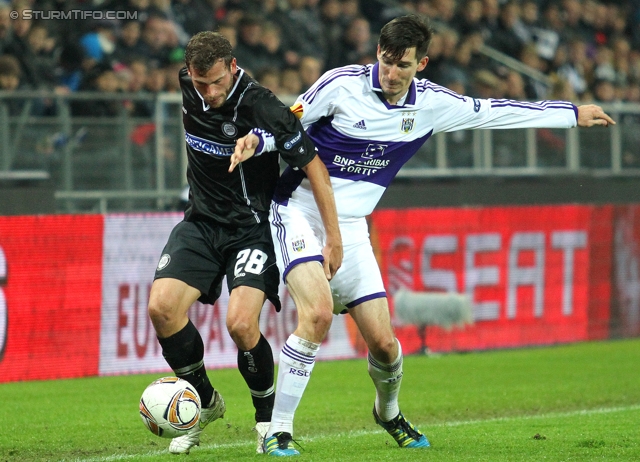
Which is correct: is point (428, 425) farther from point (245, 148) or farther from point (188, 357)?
point (245, 148)

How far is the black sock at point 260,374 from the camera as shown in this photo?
6199mm

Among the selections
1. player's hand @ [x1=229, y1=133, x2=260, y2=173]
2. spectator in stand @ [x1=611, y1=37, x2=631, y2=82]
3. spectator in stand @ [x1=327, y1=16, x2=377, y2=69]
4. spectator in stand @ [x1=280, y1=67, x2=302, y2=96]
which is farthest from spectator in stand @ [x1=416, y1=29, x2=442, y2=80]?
player's hand @ [x1=229, y1=133, x2=260, y2=173]

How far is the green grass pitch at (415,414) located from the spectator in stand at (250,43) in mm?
4043

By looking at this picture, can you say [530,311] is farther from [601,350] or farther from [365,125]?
[365,125]

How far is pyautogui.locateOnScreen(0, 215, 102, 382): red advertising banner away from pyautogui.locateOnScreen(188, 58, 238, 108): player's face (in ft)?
14.0

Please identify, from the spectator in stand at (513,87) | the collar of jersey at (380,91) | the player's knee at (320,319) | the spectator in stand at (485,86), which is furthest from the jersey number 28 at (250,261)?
the spectator in stand at (513,87)

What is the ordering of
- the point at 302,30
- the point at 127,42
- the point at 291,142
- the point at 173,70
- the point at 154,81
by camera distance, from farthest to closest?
the point at 302,30, the point at 173,70, the point at 127,42, the point at 154,81, the point at 291,142

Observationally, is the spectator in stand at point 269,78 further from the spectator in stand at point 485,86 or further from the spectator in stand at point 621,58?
the spectator in stand at point 621,58

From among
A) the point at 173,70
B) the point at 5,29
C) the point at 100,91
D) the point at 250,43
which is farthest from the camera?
the point at 250,43

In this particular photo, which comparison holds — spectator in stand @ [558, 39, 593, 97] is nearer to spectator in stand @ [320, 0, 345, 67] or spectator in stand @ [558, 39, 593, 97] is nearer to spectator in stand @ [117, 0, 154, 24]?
spectator in stand @ [320, 0, 345, 67]

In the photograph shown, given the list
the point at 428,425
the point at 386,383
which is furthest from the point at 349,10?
the point at 386,383

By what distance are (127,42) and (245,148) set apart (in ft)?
24.0

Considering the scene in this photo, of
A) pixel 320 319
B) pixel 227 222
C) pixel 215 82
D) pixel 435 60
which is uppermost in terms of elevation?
pixel 215 82

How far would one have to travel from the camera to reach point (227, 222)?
20.7 ft
